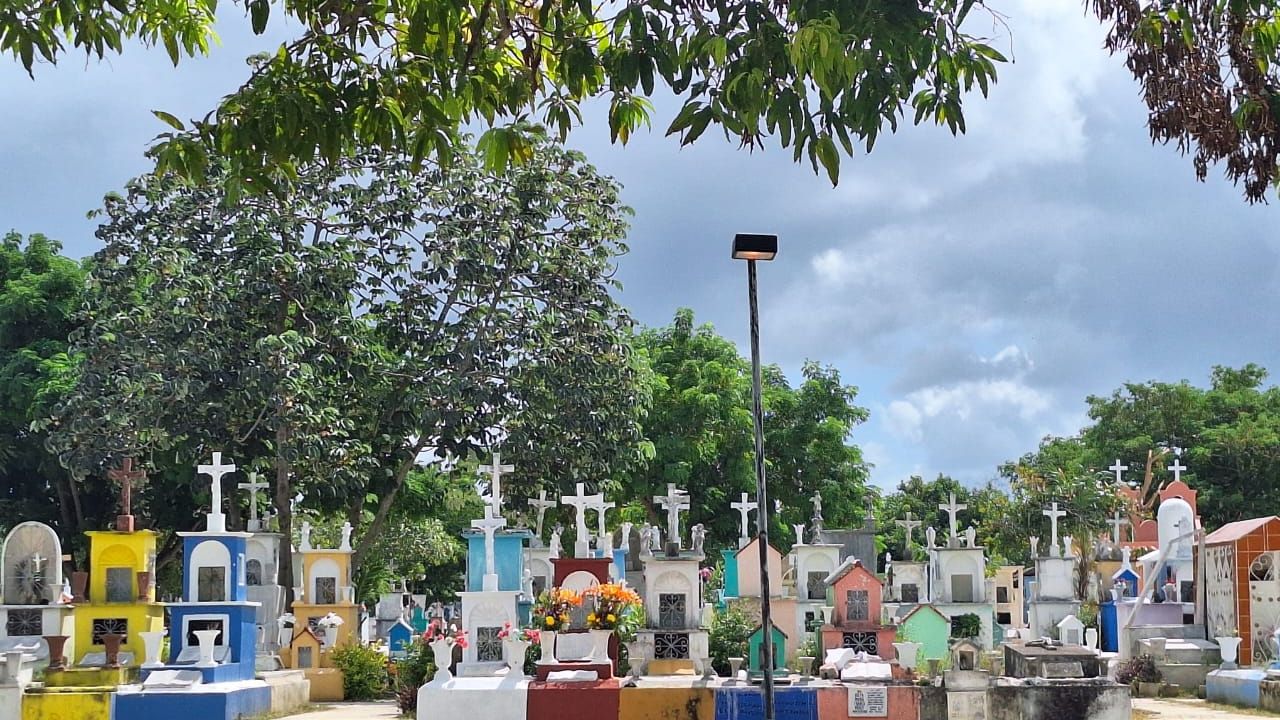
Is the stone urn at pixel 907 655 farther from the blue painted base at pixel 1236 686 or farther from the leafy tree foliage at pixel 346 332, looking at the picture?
the leafy tree foliage at pixel 346 332

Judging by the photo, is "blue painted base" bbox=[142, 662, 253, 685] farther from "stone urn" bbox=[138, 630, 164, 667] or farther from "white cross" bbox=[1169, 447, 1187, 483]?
"white cross" bbox=[1169, 447, 1187, 483]

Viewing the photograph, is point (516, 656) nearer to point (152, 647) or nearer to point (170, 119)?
point (152, 647)

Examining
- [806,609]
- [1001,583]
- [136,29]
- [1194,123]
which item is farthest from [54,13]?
[1001,583]

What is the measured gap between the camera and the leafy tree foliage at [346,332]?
26375mm

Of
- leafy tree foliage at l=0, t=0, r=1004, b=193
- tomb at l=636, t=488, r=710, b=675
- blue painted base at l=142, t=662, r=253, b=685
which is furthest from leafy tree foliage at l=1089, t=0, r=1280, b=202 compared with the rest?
blue painted base at l=142, t=662, r=253, b=685

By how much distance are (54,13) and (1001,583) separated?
31647 mm

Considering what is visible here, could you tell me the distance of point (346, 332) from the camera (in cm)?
2805

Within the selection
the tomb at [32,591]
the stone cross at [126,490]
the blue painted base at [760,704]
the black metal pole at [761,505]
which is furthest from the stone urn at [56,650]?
the black metal pole at [761,505]

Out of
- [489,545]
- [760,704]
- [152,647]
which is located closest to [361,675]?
[489,545]

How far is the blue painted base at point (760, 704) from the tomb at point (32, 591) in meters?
10.1

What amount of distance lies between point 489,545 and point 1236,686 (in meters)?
11.2

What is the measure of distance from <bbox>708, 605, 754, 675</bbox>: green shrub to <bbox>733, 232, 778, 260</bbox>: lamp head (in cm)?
1060

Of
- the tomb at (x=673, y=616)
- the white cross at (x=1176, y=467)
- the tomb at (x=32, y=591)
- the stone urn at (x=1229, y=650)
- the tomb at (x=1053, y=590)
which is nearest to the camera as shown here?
the tomb at (x=673, y=616)

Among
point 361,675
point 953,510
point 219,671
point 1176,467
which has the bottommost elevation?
point 361,675
